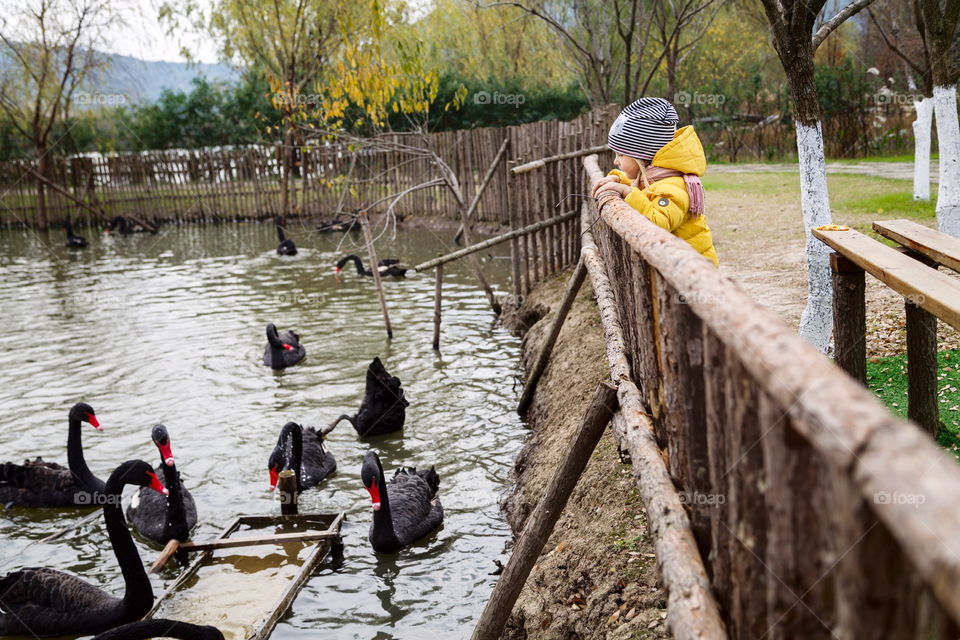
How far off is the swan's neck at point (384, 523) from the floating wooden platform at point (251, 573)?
0.28m

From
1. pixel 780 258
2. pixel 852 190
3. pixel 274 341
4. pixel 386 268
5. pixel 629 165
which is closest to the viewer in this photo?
pixel 629 165

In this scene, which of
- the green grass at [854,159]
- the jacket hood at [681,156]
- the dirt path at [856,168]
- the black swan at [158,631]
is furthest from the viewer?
the green grass at [854,159]

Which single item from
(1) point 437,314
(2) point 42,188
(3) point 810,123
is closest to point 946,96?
(3) point 810,123

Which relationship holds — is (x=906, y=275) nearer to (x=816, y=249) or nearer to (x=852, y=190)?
(x=816, y=249)

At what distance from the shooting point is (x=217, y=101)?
30.5 meters

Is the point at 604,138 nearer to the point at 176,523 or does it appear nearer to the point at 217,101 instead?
the point at 176,523

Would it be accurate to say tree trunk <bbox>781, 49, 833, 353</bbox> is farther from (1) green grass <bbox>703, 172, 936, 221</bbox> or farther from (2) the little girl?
(1) green grass <bbox>703, 172, 936, 221</bbox>

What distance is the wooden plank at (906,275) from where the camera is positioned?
136 inches

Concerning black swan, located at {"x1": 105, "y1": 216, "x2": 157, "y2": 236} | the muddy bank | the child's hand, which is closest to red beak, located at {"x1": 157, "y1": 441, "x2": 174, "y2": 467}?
the muddy bank

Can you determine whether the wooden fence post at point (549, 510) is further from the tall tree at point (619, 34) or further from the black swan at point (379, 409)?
the tall tree at point (619, 34)

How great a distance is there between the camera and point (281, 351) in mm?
10055

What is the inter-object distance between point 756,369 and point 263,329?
37.2 ft

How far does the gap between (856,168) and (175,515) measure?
18250 mm

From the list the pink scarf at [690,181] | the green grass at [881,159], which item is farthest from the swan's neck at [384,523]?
the green grass at [881,159]
